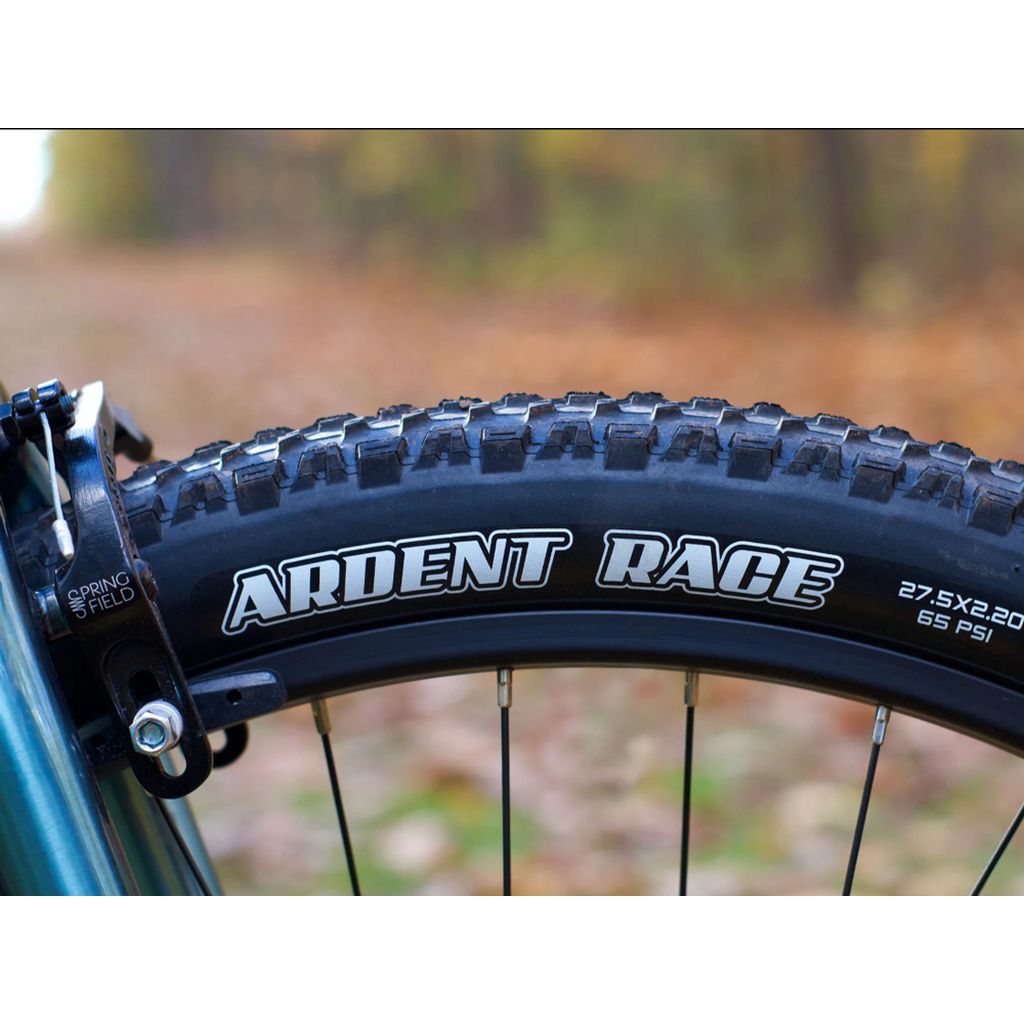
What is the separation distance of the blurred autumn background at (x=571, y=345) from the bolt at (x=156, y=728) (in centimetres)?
117

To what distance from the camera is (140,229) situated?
327 inches

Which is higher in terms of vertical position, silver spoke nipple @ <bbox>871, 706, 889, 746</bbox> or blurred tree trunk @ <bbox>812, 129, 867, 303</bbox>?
blurred tree trunk @ <bbox>812, 129, 867, 303</bbox>

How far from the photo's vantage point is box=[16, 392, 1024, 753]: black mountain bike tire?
0.78m

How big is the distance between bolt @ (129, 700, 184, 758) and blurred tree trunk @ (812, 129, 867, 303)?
611 centimetres

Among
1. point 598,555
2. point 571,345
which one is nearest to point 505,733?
point 598,555

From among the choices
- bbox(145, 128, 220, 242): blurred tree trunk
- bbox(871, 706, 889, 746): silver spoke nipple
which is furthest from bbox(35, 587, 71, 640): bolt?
bbox(145, 128, 220, 242): blurred tree trunk

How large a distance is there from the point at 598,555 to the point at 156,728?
0.98 ft

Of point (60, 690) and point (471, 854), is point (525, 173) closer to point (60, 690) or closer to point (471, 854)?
point (471, 854)

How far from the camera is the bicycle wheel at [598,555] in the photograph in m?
0.78

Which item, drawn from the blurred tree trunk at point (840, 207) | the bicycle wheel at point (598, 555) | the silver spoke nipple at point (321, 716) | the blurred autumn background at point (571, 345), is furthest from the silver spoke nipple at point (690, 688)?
the blurred tree trunk at point (840, 207)

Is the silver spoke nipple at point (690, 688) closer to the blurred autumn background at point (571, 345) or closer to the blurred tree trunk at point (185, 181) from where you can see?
the blurred autumn background at point (571, 345)

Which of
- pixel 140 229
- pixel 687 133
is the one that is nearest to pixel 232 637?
pixel 687 133

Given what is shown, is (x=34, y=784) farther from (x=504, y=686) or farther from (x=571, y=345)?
(x=571, y=345)

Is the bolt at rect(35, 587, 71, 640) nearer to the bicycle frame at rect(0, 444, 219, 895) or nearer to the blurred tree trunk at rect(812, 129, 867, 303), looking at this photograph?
the bicycle frame at rect(0, 444, 219, 895)
